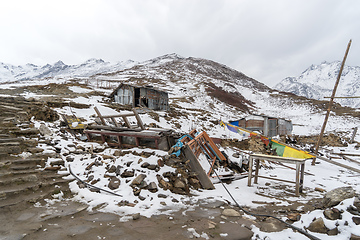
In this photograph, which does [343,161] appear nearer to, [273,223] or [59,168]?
[273,223]

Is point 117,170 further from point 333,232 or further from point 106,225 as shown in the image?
point 333,232

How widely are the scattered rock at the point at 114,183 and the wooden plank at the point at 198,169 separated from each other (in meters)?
2.58

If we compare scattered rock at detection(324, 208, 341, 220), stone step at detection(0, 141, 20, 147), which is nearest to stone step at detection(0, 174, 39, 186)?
stone step at detection(0, 141, 20, 147)

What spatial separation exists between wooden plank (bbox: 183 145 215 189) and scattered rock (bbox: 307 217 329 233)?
3072 mm

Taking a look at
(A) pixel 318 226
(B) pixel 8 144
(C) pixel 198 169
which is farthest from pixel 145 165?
(B) pixel 8 144

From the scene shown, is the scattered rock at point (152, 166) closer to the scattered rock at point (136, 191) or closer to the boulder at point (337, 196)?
the scattered rock at point (136, 191)

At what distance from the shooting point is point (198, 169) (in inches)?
242

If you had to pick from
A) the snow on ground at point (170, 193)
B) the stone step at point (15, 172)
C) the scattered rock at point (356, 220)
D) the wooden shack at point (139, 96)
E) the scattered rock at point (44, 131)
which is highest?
the wooden shack at point (139, 96)

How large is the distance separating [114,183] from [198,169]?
117 inches

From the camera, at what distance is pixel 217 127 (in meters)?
21.3

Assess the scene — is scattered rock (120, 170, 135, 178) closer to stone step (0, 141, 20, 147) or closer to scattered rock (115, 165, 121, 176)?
scattered rock (115, 165, 121, 176)

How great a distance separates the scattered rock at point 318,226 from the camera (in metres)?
3.14

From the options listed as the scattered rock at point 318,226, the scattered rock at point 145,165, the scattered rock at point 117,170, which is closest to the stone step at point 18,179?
the scattered rock at point 117,170

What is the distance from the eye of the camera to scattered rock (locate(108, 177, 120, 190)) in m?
5.21
